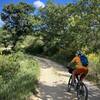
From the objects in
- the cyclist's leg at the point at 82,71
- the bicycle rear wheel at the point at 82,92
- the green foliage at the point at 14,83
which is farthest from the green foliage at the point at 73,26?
the bicycle rear wheel at the point at 82,92

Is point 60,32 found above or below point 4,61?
above

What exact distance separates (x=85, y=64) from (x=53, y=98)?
6.29ft

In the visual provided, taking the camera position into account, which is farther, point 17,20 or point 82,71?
point 17,20

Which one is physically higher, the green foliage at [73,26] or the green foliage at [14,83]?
the green foliage at [73,26]

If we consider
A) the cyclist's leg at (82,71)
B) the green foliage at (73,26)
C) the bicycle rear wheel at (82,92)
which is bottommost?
the bicycle rear wheel at (82,92)

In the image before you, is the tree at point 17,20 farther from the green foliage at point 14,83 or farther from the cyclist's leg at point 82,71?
the cyclist's leg at point 82,71

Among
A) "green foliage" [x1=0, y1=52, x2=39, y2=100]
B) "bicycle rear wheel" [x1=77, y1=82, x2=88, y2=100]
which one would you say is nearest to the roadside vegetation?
"green foliage" [x1=0, y1=52, x2=39, y2=100]

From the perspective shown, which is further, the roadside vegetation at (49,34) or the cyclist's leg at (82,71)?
the roadside vegetation at (49,34)

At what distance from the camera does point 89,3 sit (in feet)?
77.3

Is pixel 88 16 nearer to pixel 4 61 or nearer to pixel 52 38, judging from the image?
pixel 4 61

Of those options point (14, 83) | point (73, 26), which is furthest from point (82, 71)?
point (73, 26)

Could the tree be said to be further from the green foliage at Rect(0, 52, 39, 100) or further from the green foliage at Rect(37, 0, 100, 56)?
the green foliage at Rect(0, 52, 39, 100)

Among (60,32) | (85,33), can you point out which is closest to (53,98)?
(85,33)

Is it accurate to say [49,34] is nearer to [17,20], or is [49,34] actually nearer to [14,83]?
[17,20]
